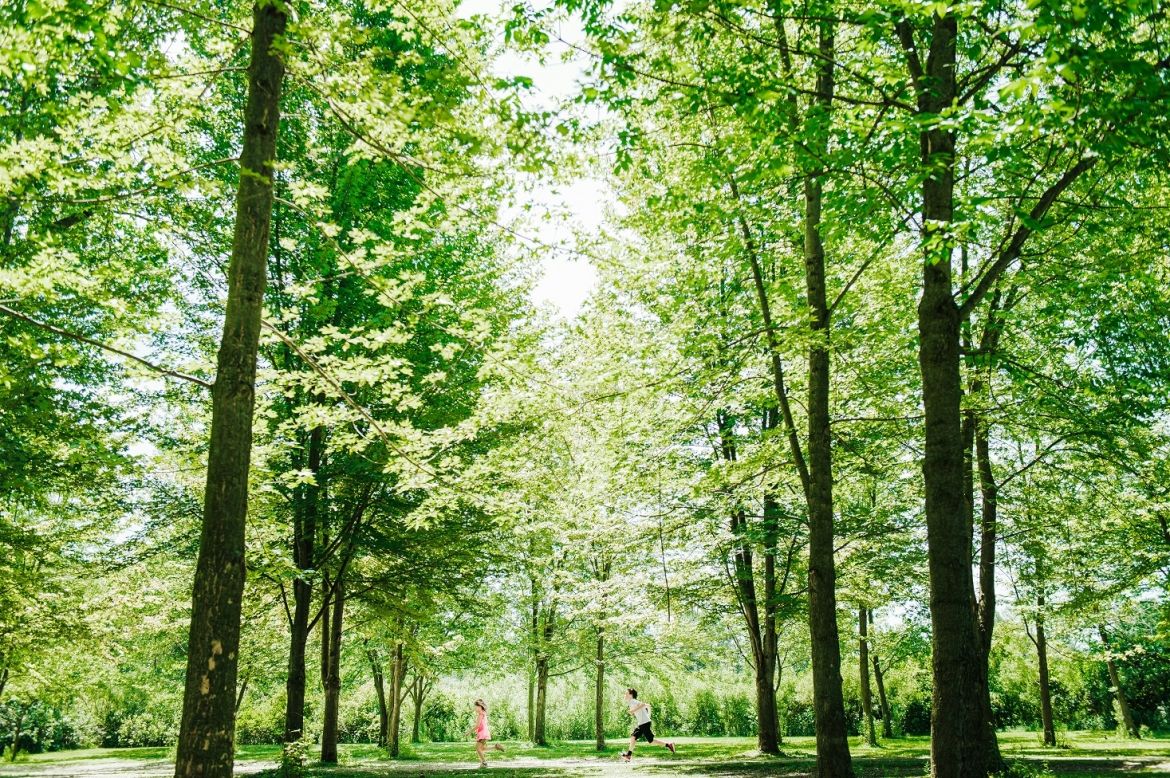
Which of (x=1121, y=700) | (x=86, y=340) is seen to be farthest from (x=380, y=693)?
(x=1121, y=700)

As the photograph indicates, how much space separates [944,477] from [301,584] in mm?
13337

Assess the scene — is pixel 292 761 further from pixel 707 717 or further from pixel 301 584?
pixel 707 717

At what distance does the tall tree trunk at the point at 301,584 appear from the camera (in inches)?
553

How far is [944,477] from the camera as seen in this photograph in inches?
277

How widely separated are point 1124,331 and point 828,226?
9649mm

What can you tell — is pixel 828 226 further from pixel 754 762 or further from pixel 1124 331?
pixel 754 762

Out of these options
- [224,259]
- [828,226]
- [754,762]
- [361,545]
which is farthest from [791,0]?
[754,762]

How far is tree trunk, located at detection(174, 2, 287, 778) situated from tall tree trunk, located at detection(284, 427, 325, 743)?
8.62 m

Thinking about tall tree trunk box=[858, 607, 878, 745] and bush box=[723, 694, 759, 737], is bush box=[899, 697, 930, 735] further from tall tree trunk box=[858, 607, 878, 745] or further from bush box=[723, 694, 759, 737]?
tall tree trunk box=[858, 607, 878, 745]

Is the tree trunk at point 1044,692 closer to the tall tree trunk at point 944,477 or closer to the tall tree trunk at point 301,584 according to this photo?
the tall tree trunk at point 944,477

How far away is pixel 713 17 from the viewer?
7.05 m

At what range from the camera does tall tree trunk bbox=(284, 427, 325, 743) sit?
14.0 metres

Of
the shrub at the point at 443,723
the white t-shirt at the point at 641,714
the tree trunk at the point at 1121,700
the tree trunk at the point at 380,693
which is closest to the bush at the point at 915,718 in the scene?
the tree trunk at the point at 1121,700

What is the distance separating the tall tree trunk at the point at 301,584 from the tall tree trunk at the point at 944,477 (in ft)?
37.2
